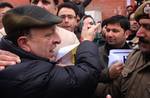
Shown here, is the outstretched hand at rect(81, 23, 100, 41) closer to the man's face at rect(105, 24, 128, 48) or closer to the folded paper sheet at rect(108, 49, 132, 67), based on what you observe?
the folded paper sheet at rect(108, 49, 132, 67)

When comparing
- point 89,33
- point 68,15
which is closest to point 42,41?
point 89,33

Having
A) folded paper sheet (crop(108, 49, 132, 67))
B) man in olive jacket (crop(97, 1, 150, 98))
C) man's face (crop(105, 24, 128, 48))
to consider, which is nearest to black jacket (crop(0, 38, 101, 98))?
man in olive jacket (crop(97, 1, 150, 98))

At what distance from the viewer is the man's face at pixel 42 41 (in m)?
1.66

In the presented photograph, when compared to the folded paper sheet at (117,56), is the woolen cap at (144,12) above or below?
above

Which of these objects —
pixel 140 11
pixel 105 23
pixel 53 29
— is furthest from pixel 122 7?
pixel 53 29

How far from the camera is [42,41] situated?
1.67 m

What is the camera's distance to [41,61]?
163 cm

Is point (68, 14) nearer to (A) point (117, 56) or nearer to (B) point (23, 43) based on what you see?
(A) point (117, 56)

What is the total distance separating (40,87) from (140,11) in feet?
4.14

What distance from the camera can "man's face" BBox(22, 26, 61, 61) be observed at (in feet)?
5.45

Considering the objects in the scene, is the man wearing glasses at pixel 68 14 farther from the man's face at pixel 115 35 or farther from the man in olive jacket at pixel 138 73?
the man in olive jacket at pixel 138 73

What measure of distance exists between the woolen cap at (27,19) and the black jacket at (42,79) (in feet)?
0.29

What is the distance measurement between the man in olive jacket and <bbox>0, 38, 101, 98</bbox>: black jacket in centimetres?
71

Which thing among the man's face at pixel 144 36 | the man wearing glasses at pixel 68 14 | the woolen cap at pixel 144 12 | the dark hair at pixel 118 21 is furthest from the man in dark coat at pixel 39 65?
the dark hair at pixel 118 21
